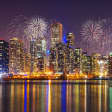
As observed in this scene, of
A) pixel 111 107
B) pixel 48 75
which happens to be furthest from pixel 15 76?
pixel 111 107

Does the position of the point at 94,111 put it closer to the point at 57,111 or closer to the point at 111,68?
the point at 57,111

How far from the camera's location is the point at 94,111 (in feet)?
85.8

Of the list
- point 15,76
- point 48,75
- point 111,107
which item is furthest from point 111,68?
point 111,107

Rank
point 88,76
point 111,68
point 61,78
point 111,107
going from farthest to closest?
point 88,76 < point 111,68 < point 61,78 < point 111,107

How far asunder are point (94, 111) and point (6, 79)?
389 feet

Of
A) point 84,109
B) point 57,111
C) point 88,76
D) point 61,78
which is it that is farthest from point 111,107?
point 88,76

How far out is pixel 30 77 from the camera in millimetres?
137125

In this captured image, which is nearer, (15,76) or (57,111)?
(57,111)

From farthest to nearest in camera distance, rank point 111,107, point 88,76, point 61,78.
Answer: point 88,76, point 61,78, point 111,107

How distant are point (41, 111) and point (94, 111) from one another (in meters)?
3.90

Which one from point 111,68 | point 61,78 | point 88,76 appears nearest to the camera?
point 61,78

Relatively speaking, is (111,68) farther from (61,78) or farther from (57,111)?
(57,111)

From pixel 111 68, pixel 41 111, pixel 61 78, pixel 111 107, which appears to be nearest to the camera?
pixel 41 111

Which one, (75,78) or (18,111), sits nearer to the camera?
(18,111)
